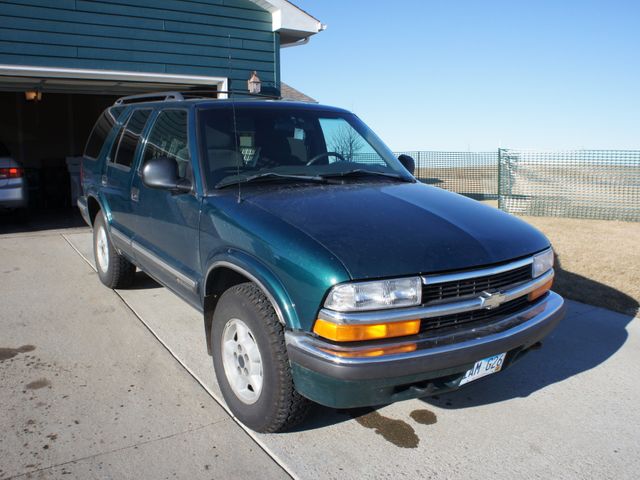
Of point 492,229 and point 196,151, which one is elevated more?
point 196,151

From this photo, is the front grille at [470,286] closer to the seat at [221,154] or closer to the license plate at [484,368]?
the license plate at [484,368]

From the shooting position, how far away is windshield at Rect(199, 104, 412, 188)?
334 cm

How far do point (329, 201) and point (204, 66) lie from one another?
7680 millimetres

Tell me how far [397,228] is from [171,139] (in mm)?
1940

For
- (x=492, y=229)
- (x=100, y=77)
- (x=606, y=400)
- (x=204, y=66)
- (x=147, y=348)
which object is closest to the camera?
(x=492, y=229)

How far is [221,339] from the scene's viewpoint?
2.98 m

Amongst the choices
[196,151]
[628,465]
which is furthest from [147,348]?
[628,465]

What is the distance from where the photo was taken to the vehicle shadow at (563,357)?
3305mm

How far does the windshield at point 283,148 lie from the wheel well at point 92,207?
2614 millimetres

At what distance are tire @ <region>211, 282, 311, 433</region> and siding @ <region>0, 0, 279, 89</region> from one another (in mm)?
5722

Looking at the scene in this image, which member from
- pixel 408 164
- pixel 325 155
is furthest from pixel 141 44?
pixel 325 155

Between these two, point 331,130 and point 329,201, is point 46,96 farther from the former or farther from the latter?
point 329,201

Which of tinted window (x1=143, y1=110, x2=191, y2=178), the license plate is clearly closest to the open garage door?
tinted window (x1=143, y1=110, x2=191, y2=178)

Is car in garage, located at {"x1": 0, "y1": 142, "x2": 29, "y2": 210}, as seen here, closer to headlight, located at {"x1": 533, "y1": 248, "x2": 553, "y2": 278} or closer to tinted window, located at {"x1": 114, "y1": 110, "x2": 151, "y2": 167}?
tinted window, located at {"x1": 114, "y1": 110, "x2": 151, "y2": 167}
